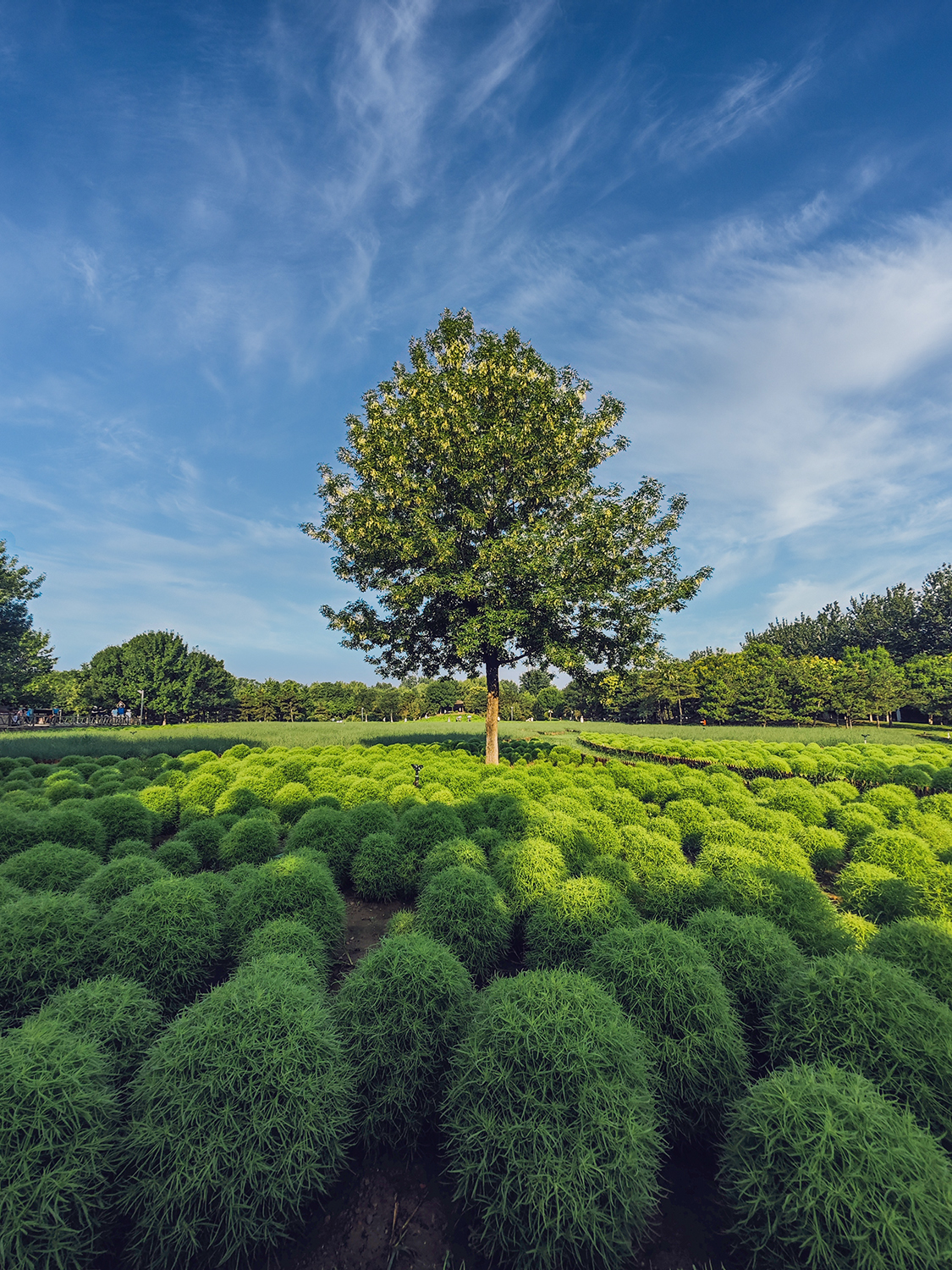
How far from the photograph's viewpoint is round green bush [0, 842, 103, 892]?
603cm

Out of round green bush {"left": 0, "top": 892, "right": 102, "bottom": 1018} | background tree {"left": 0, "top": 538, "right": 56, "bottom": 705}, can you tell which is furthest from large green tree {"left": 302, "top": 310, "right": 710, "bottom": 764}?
background tree {"left": 0, "top": 538, "right": 56, "bottom": 705}

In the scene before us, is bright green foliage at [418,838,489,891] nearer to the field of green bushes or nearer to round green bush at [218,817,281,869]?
the field of green bushes

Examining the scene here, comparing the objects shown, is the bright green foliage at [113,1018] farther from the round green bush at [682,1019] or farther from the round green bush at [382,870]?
the round green bush at [382,870]

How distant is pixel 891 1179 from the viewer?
2.33 meters

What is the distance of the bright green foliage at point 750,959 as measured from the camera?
429 cm

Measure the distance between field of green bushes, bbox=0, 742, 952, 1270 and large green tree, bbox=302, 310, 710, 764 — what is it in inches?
384

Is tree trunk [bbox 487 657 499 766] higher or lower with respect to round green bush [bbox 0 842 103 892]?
higher

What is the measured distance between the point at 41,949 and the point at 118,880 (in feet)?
4.56

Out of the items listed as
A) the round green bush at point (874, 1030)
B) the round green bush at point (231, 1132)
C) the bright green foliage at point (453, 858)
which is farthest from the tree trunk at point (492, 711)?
the round green bush at point (231, 1132)

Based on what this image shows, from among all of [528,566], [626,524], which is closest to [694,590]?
[626,524]

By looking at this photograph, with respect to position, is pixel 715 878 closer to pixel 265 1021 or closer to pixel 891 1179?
pixel 891 1179

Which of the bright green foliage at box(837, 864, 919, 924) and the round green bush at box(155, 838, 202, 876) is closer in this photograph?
the bright green foliage at box(837, 864, 919, 924)

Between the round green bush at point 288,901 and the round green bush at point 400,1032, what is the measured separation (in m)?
1.79

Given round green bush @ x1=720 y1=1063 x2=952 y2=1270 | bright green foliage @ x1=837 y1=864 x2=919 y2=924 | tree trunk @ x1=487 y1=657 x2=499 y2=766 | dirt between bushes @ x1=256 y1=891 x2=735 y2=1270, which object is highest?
tree trunk @ x1=487 y1=657 x2=499 y2=766
